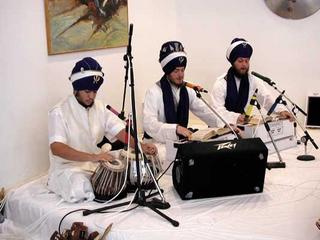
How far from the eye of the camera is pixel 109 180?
280 cm

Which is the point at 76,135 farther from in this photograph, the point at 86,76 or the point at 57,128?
the point at 86,76

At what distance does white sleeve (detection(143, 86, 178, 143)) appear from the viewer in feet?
11.9

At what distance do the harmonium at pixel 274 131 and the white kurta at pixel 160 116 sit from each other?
476 mm

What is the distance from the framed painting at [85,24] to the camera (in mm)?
3498

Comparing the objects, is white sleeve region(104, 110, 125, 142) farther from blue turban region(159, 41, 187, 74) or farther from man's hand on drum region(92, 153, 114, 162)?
blue turban region(159, 41, 187, 74)

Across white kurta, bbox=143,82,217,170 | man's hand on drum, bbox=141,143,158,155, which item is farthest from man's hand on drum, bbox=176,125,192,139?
man's hand on drum, bbox=141,143,158,155

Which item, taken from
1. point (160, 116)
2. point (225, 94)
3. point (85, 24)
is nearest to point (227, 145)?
point (160, 116)

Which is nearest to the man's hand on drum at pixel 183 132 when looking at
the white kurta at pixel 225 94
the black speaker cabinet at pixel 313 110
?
the white kurta at pixel 225 94

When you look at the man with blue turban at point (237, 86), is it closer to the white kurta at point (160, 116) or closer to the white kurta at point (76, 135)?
the white kurta at point (160, 116)

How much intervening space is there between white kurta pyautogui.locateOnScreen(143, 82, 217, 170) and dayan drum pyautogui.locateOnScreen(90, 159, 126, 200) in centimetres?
69

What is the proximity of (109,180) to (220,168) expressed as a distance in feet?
2.36

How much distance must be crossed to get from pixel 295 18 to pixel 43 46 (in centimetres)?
271

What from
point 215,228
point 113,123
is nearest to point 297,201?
point 215,228

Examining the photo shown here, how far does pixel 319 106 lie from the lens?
15.4ft
